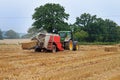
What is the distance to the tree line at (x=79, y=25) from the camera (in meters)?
70.6

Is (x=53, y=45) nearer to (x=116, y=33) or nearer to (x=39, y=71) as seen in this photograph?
(x=39, y=71)

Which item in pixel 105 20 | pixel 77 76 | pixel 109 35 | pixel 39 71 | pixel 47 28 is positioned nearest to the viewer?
pixel 77 76

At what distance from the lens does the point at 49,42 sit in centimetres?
2758

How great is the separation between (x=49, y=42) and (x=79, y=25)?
2473 inches

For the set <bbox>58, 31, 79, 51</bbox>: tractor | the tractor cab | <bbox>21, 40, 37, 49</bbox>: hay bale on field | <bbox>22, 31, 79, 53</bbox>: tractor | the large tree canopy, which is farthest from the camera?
the large tree canopy

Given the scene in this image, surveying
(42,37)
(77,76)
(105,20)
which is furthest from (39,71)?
(105,20)

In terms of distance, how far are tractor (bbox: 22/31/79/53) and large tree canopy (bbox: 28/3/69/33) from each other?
125 ft

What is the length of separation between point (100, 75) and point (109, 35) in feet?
254

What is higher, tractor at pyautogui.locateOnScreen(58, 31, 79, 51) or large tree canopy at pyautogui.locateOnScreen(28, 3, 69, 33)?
large tree canopy at pyautogui.locateOnScreen(28, 3, 69, 33)

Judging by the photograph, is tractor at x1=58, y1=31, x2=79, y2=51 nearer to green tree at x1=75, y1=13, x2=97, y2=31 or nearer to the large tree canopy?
the large tree canopy

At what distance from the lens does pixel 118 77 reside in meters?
13.0

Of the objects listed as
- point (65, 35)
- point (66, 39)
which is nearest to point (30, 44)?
point (66, 39)

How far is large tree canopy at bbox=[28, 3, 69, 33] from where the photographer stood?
6994 cm

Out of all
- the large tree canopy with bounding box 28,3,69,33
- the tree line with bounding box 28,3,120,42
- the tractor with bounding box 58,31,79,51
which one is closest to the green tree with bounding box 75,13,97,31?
the tree line with bounding box 28,3,120,42
